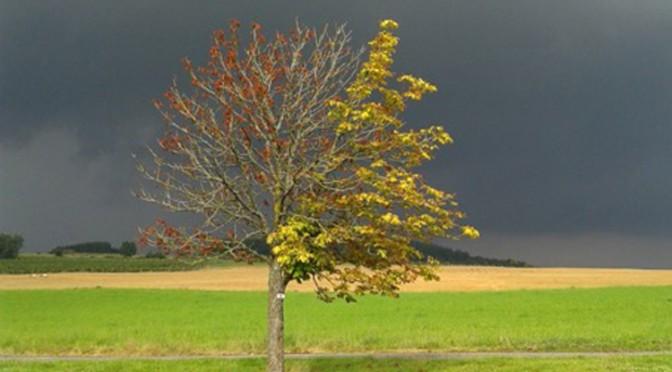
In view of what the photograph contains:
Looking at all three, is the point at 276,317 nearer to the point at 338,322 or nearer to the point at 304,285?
the point at 338,322

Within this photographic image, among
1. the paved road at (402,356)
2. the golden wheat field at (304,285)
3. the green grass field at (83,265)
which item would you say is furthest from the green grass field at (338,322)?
the green grass field at (83,265)

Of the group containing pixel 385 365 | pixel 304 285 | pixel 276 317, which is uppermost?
pixel 304 285

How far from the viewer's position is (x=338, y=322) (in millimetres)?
50094

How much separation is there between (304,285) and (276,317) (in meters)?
80.5

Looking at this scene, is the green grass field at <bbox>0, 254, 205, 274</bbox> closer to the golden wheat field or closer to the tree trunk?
the golden wheat field

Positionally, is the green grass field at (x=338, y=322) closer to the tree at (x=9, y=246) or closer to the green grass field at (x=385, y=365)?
the green grass field at (x=385, y=365)

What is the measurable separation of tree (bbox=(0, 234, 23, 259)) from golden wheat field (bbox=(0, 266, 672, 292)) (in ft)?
93.7

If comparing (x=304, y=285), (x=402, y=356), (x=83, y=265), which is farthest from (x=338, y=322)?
(x=83, y=265)

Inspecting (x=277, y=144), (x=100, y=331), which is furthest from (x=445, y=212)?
(x=100, y=331)

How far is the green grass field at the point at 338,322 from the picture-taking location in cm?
3347

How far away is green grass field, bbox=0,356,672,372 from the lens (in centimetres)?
2383

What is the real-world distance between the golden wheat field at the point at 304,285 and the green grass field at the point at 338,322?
1137 cm

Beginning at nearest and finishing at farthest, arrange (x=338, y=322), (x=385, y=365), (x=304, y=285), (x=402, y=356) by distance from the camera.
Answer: (x=385, y=365), (x=402, y=356), (x=338, y=322), (x=304, y=285)

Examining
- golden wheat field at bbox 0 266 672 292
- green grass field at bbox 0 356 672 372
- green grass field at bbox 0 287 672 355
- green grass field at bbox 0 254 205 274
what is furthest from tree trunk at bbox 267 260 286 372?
green grass field at bbox 0 254 205 274
